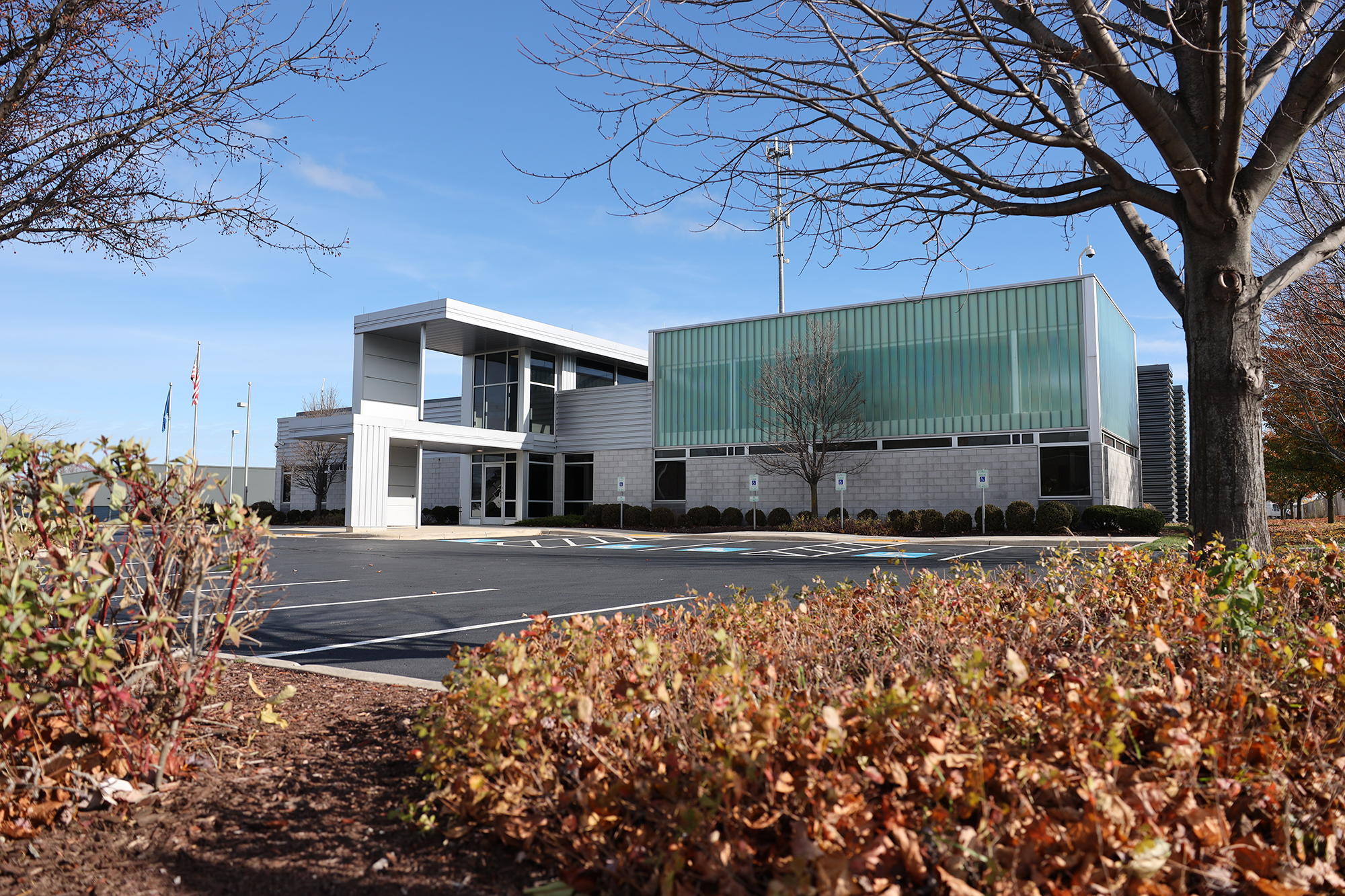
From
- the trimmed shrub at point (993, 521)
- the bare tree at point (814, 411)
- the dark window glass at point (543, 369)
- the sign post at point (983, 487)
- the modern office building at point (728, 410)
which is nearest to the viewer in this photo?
the sign post at point (983, 487)

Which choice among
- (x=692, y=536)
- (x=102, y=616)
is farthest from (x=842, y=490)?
(x=102, y=616)

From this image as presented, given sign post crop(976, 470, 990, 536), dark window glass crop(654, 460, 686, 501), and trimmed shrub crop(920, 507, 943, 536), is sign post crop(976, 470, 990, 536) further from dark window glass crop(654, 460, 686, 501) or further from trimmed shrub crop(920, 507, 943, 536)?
dark window glass crop(654, 460, 686, 501)

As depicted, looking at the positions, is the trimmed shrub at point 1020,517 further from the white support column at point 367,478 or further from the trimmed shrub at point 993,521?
the white support column at point 367,478

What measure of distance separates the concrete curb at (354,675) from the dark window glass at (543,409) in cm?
2955

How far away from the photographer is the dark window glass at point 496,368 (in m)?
35.2

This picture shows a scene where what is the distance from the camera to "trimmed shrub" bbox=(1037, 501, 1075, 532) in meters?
25.3

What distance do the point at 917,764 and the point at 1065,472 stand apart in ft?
87.5

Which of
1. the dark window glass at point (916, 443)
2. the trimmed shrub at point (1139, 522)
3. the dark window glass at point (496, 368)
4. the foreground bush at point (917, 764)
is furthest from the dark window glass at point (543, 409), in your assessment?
the foreground bush at point (917, 764)

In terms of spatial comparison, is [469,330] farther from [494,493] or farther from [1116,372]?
[1116,372]

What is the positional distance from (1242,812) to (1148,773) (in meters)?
0.33

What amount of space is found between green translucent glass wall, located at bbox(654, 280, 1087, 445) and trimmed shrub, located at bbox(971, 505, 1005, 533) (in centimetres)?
282

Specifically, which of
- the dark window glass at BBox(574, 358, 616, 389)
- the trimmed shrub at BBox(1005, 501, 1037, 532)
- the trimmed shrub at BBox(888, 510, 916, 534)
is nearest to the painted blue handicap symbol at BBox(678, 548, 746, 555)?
the trimmed shrub at BBox(888, 510, 916, 534)

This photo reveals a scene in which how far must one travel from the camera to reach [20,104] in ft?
19.0

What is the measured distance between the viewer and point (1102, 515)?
82.3 ft
